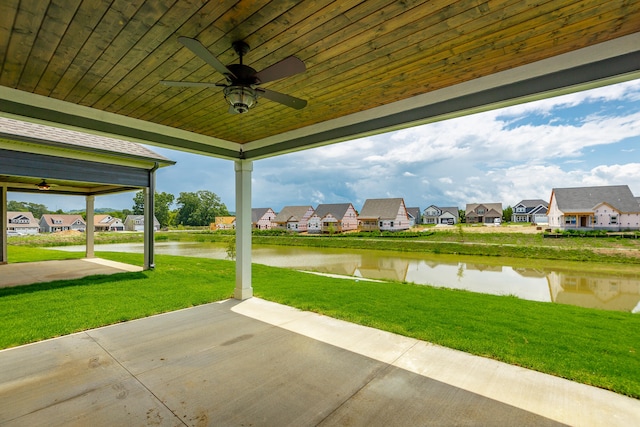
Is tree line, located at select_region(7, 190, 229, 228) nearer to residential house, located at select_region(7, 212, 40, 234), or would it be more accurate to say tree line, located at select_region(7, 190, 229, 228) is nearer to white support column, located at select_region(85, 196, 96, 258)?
residential house, located at select_region(7, 212, 40, 234)

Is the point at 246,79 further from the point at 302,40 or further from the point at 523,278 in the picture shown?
the point at 523,278

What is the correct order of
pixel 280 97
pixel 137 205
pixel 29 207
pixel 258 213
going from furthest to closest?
pixel 29 207 → pixel 137 205 → pixel 258 213 → pixel 280 97

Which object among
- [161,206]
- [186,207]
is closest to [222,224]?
[161,206]

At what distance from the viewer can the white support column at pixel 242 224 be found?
480 cm

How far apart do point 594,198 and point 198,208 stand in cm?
5302

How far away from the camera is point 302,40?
2.08 m

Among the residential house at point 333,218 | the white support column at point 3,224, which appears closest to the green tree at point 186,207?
the residential house at point 333,218

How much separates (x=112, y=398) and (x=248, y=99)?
2.49 metres

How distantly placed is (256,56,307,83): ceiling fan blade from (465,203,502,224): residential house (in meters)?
46.8

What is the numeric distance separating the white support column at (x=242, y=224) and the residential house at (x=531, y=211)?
46273 millimetres

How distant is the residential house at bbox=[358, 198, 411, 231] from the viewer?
32.8 meters

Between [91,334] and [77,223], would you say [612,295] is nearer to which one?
[91,334]

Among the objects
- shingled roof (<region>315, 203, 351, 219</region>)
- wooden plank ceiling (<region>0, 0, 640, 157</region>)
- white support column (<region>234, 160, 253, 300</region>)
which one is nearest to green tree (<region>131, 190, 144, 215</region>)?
shingled roof (<region>315, 203, 351, 219</region>)

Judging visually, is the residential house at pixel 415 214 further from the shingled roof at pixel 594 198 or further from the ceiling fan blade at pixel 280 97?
the ceiling fan blade at pixel 280 97
